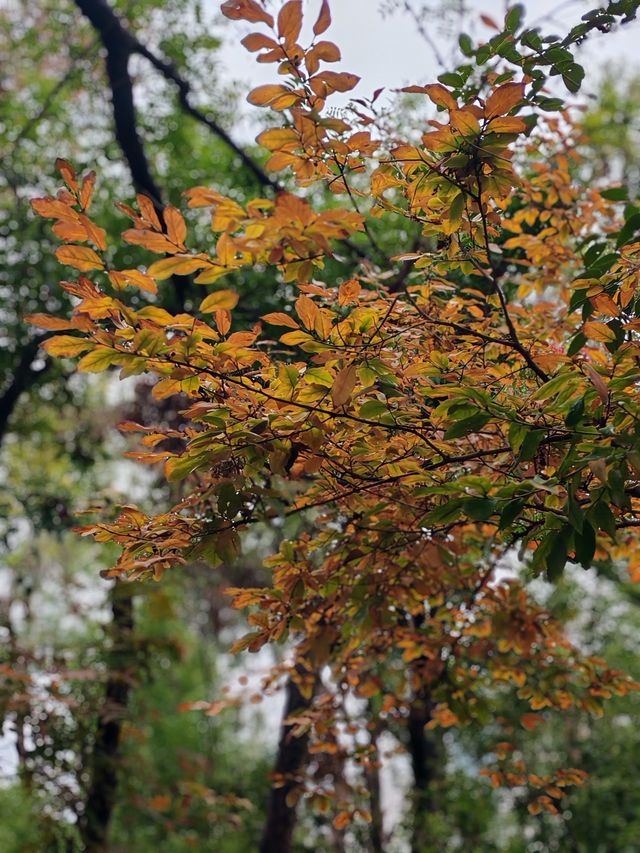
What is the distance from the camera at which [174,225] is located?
1.20m

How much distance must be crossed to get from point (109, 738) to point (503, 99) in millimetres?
4148

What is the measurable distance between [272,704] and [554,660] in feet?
24.0

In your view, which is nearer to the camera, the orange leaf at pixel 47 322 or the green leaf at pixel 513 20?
the orange leaf at pixel 47 322

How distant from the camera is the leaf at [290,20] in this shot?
4.00ft

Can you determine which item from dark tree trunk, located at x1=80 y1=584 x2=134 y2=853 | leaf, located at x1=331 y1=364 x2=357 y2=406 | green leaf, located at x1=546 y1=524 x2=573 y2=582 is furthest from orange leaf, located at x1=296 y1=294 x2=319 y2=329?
dark tree trunk, located at x1=80 y1=584 x2=134 y2=853

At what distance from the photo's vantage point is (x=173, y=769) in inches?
326

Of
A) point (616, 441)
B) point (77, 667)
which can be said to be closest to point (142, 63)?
point (77, 667)

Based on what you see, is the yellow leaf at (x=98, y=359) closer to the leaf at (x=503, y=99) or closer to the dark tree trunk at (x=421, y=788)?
the leaf at (x=503, y=99)

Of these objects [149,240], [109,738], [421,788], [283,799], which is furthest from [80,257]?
[421,788]

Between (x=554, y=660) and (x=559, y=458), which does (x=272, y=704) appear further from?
(x=559, y=458)

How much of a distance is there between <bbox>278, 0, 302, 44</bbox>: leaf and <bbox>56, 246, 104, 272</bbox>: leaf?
1.59 feet

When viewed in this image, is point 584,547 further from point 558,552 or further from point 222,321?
point 222,321

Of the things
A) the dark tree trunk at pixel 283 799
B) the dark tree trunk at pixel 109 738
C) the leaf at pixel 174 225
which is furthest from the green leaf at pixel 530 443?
the dark tree trunk at pixel 109 738

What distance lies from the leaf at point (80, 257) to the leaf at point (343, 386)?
45cm
